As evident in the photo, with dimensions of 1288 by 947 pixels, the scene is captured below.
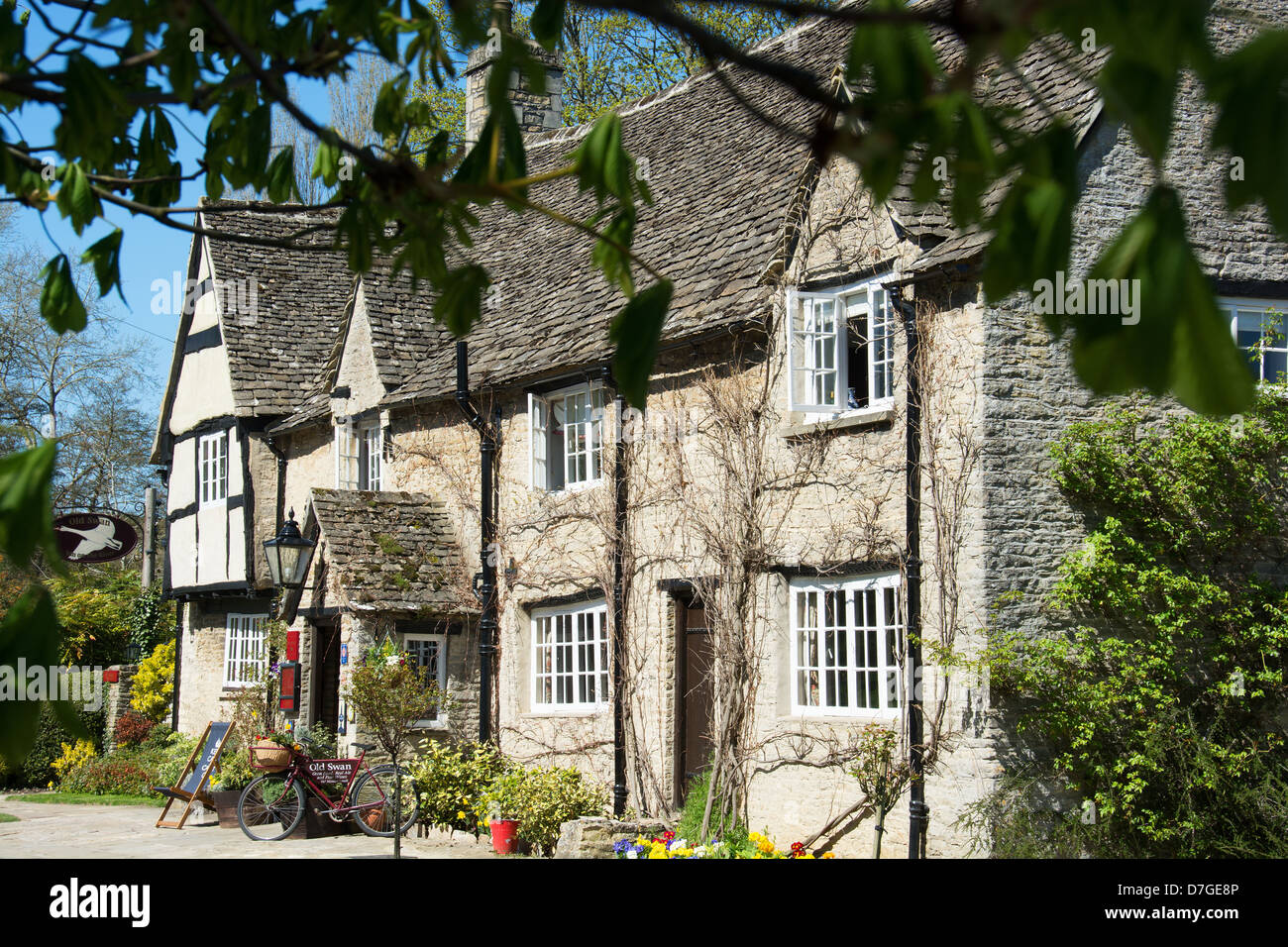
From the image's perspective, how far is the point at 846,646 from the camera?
37.3 ft

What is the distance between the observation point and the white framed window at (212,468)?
2064 cm

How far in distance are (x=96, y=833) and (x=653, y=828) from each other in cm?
718

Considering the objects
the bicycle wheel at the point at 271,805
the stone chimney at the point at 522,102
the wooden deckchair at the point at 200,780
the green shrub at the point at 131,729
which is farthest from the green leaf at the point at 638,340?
the green shrub at the point at 131,729

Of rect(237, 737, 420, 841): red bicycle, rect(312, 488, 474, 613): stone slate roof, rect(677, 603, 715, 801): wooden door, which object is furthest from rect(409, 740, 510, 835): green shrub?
rect(677, 603, 715, 801): wooden door

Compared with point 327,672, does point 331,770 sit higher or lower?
lower

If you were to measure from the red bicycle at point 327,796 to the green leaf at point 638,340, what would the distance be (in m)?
12.4

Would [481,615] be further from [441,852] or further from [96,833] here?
[96,833]

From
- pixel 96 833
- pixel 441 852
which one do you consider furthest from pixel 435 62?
pixel 96 833

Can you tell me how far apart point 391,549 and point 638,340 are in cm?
1387

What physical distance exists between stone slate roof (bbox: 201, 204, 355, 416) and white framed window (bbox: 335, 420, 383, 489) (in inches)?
105

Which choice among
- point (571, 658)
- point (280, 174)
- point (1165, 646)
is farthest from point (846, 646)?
point (280, 174)

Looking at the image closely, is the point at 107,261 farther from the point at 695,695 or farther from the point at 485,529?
the point at 485,529

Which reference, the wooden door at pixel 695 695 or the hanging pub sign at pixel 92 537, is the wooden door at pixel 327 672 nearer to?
the hanging pub sign at pixel 92 537

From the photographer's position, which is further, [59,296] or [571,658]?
[571,658]
